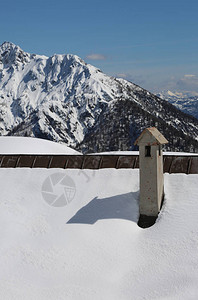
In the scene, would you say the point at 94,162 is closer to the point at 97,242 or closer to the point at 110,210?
the point at 110,210

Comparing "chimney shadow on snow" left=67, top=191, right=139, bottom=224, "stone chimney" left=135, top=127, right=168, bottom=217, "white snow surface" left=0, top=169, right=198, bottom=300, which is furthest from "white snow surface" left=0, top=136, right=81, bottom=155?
"stone chimney" left=135, top=127, right=168, bottom=217

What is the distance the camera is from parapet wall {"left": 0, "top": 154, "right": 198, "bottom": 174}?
18.8 m

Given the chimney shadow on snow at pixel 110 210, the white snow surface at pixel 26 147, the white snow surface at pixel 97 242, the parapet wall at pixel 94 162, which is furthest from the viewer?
the white snow surface at pixel 26 147

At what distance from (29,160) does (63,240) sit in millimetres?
8291

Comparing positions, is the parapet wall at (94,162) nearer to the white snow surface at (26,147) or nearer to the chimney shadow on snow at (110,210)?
the chimney shadow on snow at (110,210)

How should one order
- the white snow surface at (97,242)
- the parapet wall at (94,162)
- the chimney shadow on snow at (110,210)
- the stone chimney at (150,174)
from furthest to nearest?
the parapet wall at (94,162) < the chimney shadow on snow at (110,210) < the stone chimney at (150,174) < the white snow surface at (97,242)

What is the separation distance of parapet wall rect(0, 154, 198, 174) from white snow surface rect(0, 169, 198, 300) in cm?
68

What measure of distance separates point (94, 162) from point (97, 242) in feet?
22.3

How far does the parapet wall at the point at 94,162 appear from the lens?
18.8m

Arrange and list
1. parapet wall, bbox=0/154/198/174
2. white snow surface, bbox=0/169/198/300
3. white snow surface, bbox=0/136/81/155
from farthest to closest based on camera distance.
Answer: white snow surface, bbox=0/136/81/155 < parapet wall, bbox=0/154/198/174 < white snow surface, bbox=0/169/198/300

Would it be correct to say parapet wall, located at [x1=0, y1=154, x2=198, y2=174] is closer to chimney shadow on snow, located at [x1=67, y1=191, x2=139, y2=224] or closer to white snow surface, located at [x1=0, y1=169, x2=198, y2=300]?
white snow surface, located at [x1=0, y1=169, x2=198, y2=300]

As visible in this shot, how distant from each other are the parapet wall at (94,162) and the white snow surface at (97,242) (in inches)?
26.6

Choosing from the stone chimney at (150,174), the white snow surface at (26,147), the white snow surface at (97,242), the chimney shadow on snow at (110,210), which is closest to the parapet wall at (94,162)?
the white snow surface at (97,242)

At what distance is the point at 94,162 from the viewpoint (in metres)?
20.6
